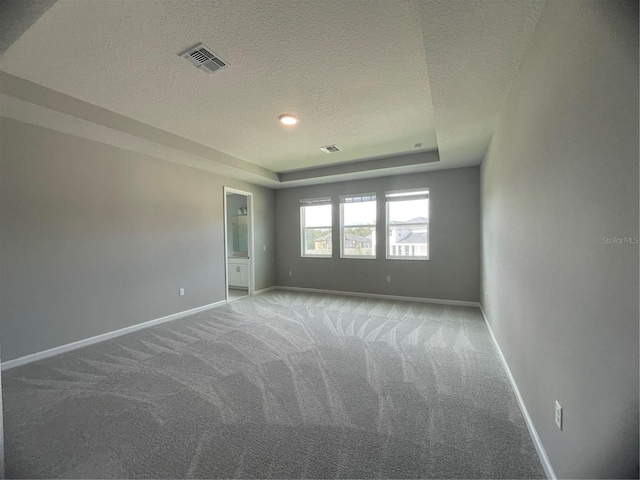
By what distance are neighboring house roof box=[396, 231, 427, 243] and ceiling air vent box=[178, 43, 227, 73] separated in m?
4.20

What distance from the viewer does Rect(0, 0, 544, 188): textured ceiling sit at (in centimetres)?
156

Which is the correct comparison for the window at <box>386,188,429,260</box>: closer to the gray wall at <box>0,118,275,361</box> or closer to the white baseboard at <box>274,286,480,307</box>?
the white baseboard at <box>274,286,480,307</box>

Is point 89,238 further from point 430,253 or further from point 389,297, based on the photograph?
point 430,253

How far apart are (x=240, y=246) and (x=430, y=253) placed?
15.2ft

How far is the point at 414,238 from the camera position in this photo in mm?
5098

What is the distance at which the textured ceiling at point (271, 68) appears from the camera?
5.10ft

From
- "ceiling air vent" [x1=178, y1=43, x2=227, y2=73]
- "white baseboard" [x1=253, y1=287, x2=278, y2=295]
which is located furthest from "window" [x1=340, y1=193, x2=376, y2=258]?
"ceiling air vent" [x1=178, y1=43, x2=227, y2=73]

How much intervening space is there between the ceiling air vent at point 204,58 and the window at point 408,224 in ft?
12.9

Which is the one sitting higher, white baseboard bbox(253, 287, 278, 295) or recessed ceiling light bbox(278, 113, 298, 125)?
recessed ceiling light bbox(278, 113, 298, 125)

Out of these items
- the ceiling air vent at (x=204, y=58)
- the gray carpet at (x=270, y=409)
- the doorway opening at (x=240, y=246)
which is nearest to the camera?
the gray carpet at (x=270, y=409)

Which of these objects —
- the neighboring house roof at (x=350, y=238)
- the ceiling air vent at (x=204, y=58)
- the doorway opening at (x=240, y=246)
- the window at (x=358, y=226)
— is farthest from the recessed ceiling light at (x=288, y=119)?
the neighboring house roof at (x=350, y=238)

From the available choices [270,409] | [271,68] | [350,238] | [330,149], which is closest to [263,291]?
[350,238]

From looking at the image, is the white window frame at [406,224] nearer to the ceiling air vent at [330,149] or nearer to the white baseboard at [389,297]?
the white baseboard at [389,297]

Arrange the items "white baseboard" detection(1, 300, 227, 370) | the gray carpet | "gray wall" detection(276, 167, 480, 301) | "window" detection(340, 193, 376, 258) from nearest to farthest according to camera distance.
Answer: the gray carpet
"white baseboard" detection(1, 300, 227, 370)
"gray wall" detection(276, 167, 480, 301)
"window" detection(340, 193, 376, 258)
